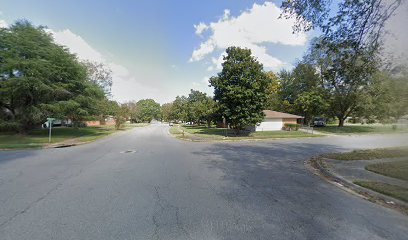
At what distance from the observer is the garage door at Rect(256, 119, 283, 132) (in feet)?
119

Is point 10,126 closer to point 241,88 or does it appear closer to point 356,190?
point 241,88

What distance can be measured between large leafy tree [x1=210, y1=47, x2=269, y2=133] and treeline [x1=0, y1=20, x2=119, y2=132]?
15934mm

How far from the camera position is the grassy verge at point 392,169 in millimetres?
7644

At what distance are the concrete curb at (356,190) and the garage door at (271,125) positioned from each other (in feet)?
88.8

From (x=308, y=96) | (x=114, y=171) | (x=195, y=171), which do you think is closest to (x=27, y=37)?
(x=114, y=171)

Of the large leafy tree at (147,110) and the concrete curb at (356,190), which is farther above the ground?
the large leafy tree at (147,110)

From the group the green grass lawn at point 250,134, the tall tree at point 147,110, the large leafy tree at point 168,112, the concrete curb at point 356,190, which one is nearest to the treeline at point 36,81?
the green grass lawn at point 250,134

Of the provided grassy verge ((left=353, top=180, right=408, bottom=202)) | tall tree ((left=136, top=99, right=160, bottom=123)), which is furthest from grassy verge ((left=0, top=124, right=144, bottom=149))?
tall tree ((left=136, top=99, right=160, bottom=123))

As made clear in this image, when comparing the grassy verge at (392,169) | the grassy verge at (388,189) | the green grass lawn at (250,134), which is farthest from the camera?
the green grass lawn at (250,134)

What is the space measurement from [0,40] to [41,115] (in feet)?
28.6

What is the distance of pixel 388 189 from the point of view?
20.0 ft

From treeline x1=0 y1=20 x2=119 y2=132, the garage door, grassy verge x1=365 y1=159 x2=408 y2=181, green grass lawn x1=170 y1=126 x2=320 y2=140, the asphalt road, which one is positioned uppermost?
treeline x1=0 y1=20 x2=119 y2=132

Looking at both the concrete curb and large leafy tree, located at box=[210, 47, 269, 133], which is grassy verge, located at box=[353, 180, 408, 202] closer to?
the concrete curb

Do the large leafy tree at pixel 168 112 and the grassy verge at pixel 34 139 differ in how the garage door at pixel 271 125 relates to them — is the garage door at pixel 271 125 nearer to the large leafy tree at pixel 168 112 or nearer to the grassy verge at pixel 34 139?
the grassy verge at pixel 34 139
